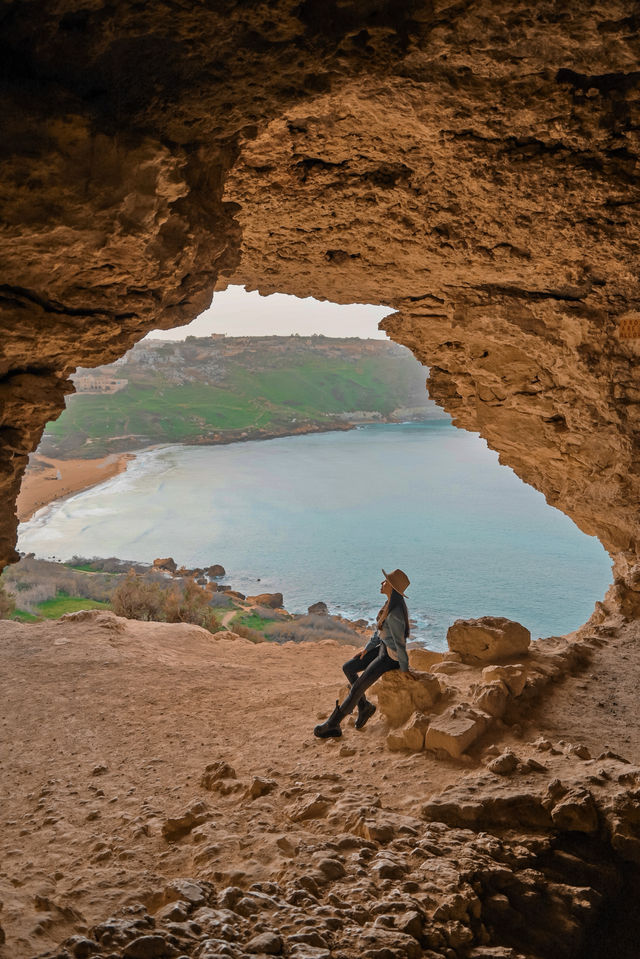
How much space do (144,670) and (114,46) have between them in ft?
A: 22.0

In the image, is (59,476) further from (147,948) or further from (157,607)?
(147,948)

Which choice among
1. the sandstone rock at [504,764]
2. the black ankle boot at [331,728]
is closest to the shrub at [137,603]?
the black ankle boot at [331,728]

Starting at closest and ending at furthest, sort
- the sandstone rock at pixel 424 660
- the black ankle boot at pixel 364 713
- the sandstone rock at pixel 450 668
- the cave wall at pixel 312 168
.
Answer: the cave wall at pixel 312 168 < the black ankle boot at pixel 364 713 < the sandstone rock at pixel 450 668 < the sandstone rock at pixel 424 660

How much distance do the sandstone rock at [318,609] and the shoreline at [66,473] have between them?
1025cm

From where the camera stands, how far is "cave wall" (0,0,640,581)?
2732 millimetres

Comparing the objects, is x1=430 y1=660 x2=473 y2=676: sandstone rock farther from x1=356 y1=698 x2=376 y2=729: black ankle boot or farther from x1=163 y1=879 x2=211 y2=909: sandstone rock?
x1=163 y1=879 x2=211 y2=909: sandstone rock

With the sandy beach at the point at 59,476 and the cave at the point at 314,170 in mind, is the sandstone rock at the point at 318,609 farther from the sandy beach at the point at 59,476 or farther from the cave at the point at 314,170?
the cave at the point at 314,170

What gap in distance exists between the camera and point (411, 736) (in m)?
4.50

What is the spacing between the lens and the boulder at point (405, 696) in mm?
4949

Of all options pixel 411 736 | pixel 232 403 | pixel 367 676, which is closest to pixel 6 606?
pixel 367 676

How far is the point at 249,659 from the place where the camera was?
896 cm

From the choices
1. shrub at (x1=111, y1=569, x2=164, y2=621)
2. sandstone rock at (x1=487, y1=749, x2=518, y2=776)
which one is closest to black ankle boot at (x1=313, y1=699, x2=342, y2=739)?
sandstone rock at (x1=487, y1=749, x2=518, y2=776)

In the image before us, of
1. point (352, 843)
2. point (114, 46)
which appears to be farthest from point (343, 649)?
point (114, 46)

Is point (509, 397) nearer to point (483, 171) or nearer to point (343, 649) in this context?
point (483, 171)
